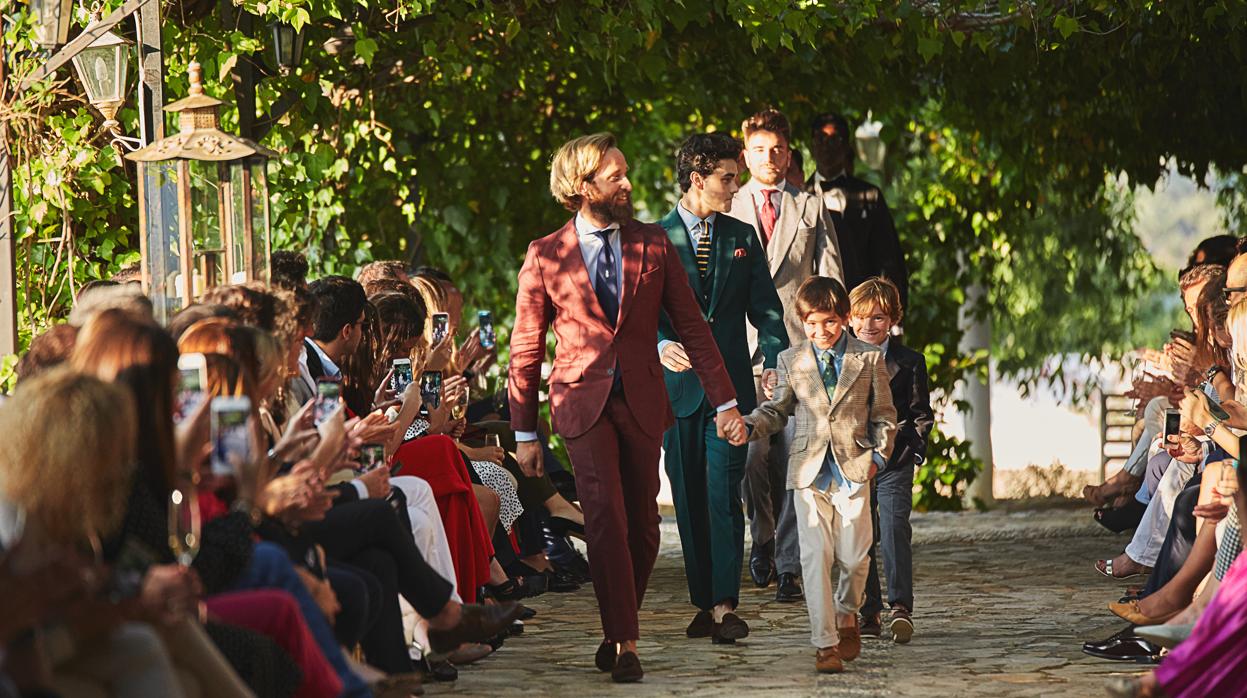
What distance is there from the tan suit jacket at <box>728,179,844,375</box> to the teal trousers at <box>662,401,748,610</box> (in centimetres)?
125

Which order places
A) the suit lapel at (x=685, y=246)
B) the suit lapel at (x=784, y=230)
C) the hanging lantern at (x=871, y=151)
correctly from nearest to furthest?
1. the suit lapel at (x=685, y=246)
2. the suit lapel at (x=784, y=230)
3. the hanging lantern at (x=871, y=151)

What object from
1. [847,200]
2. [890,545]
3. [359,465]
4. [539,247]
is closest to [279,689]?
[359,465]

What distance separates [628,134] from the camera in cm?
1259

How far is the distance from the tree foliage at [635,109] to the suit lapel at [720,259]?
1.23 m

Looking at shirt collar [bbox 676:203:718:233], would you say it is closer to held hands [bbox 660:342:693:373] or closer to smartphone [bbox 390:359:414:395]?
held hands [bbox 660:342:693:373]

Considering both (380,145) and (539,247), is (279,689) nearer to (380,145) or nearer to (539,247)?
(539,247)

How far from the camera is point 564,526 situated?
8.46 m

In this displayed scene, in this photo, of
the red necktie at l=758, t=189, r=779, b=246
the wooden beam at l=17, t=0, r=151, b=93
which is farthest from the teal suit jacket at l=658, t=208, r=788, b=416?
the wooden beam at l=17, t=0, r=151, b=93

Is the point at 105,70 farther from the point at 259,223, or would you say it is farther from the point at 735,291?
the point at 735,291

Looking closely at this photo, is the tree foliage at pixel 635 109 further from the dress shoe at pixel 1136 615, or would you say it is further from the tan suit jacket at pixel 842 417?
the dress shoe at pixel 1136 615

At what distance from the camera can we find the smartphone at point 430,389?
6.59 metres

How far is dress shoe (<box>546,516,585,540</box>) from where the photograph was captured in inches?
332

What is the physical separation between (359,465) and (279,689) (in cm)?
157

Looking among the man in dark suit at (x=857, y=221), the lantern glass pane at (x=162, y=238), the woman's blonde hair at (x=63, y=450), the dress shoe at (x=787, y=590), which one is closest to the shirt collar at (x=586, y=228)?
the lantern glass pane at (x=162, y=238)
